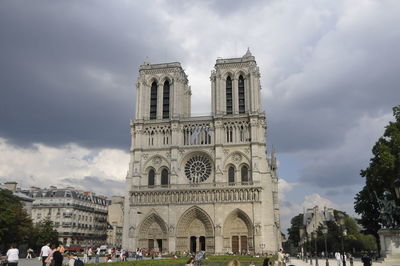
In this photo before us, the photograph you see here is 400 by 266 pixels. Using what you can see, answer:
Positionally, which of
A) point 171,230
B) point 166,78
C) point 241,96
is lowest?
point 171,230

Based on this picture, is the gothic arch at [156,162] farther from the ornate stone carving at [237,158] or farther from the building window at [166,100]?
the ornate stone carving at [237,158]

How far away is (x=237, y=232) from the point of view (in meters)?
49.9

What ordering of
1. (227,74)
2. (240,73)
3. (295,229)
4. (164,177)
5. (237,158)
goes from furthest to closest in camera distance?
(295,229), (227,74), (240,73), (164,177), (237,158)

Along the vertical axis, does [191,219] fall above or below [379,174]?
below

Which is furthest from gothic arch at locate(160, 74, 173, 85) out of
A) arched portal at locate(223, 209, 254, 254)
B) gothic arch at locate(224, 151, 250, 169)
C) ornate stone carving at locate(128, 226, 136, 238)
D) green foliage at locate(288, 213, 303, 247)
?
green foliage at locate(288, 213, 303, 247)

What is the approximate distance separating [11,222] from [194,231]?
2297 centimetres

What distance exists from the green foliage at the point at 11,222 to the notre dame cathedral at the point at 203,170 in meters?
14.6

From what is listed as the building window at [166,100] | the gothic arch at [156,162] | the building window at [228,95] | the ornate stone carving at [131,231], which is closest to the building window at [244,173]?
the building window at [228,95]

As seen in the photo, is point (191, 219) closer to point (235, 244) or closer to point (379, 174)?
point (235, 244)

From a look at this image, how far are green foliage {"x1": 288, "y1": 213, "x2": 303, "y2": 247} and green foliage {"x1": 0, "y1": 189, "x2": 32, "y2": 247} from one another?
177 ft

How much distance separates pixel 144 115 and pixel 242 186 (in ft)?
57.0

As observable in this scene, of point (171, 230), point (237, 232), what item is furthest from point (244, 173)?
point (171, 230)

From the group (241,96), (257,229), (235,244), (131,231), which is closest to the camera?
(257,229)

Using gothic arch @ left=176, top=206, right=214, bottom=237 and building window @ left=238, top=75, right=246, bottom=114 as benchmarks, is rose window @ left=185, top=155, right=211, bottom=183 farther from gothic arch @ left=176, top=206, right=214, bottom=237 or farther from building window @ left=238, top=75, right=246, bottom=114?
building window @ left=238, top=75, right=246, bottom=114
